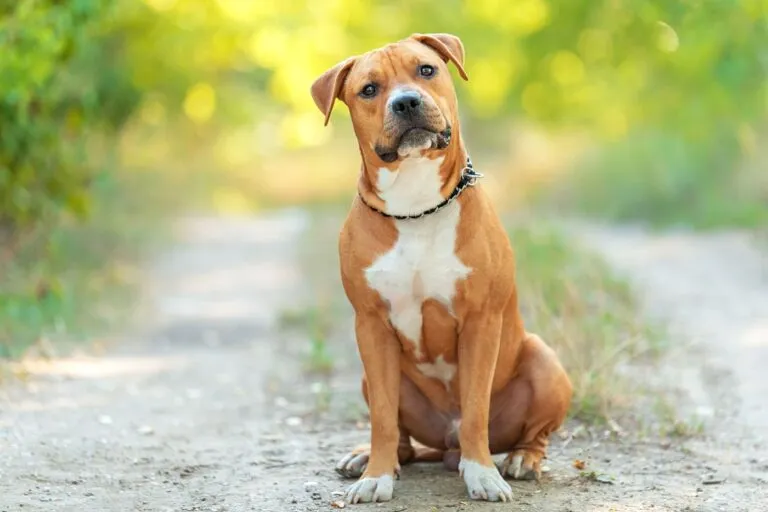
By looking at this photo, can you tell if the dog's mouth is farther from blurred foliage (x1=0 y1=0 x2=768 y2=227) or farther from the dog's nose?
blurred foliage (x1=0 y1=0 x2=768 y2=227)

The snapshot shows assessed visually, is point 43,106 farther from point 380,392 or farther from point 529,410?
point 529,410

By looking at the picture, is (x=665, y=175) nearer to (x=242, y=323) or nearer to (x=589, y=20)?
(x=589, y=20)

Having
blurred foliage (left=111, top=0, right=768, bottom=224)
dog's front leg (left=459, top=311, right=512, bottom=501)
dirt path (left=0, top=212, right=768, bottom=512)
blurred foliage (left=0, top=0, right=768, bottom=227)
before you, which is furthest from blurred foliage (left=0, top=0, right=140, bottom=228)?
dog's front leg (left=459, top=311, right=512, bottom=501)

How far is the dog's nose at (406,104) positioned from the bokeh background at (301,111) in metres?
3.50

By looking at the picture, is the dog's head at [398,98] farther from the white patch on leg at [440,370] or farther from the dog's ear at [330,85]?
the white patch on leg at [440,370]

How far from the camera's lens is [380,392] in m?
4.19

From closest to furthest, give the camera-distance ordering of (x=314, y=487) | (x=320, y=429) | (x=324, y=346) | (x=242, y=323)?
(x=314, y=487) < (x=320, y=429) < (x=324, y=346) < (x=242, y=323)

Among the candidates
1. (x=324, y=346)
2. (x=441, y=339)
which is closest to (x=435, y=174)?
(x=441, y=339)

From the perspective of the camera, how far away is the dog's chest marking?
4.07 metres

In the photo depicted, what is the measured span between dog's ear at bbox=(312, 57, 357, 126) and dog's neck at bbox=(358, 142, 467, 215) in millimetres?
284

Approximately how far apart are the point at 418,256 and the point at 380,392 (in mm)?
535

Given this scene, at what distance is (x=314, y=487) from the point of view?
438 cm

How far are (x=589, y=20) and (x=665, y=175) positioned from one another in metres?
5.78

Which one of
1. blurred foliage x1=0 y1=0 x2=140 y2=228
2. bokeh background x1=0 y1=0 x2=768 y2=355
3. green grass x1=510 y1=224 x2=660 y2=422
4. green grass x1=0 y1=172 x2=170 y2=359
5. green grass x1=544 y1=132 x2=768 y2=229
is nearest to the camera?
green grass x1=510 y1=224 x2=660 y2=422
